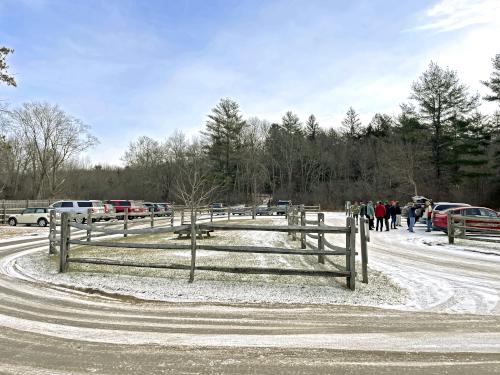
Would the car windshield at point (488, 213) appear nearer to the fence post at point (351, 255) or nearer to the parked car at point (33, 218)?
the fence post at point (351, 255)

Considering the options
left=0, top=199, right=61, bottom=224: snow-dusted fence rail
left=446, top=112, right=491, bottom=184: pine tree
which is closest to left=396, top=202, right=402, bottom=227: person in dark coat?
left=446, top=112, right=491, bottom=184: pine tree

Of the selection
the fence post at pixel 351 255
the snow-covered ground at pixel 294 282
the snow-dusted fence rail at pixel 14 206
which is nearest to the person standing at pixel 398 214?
the snow-covered ground at pixel 294 282

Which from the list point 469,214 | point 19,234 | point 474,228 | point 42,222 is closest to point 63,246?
point 19,234

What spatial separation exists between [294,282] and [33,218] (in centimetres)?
2630

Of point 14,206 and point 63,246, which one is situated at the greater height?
point 14,206

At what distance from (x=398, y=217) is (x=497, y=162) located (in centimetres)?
2171

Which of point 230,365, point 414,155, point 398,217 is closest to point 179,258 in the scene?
point 230,365

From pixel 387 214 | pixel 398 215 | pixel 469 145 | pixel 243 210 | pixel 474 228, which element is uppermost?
pixel 469 145

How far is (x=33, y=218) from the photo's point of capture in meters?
28.5

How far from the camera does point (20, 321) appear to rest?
564 centimetres

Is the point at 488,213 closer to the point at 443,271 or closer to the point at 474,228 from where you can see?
the point at 474,228

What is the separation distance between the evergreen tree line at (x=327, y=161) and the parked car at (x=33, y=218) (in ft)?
67.4

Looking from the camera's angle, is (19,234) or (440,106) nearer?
(19,234)

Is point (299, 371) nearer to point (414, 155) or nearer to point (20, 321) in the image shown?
point (20, 321)
